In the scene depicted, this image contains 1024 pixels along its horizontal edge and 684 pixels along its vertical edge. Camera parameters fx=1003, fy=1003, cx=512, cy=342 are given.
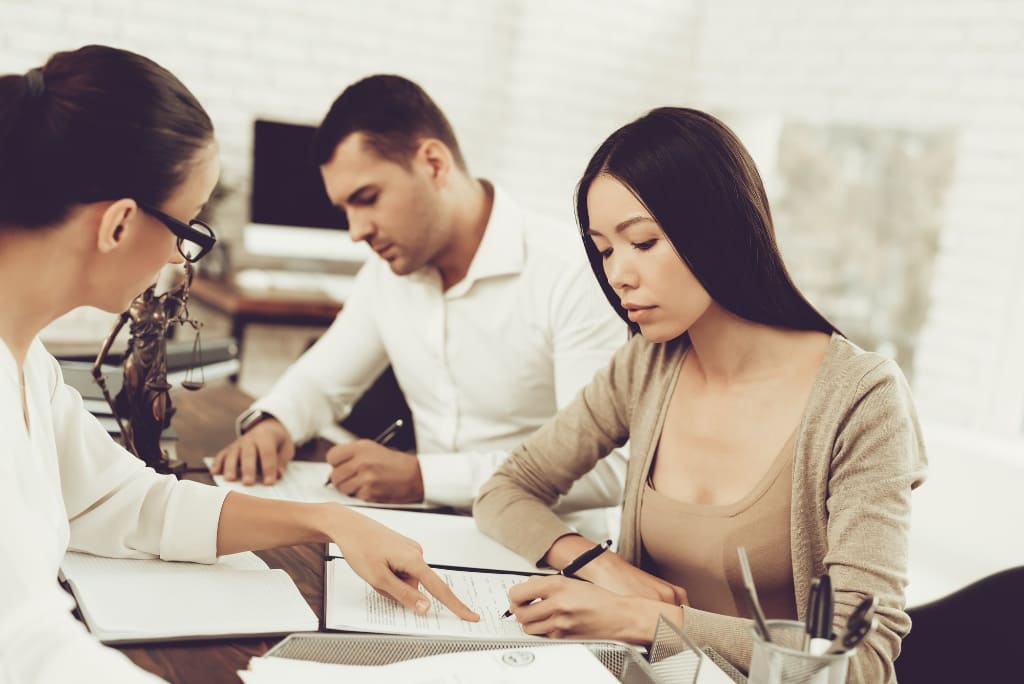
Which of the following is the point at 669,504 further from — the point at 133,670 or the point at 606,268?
the point at 133,670

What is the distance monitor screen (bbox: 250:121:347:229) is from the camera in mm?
3982

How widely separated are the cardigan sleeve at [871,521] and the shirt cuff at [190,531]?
569 millimetres

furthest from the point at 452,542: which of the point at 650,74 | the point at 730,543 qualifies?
the point at 650,74

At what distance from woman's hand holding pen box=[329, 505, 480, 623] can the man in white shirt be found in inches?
24.9

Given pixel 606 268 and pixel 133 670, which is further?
pixel 606 268

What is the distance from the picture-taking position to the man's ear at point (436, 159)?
2002mm

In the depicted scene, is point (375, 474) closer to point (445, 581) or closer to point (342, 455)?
point (342, 455)

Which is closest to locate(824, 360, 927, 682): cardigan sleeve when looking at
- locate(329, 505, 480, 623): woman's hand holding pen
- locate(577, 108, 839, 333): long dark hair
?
locate(577, 108, 839, 333): long dark hair

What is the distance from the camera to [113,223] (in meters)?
0.92

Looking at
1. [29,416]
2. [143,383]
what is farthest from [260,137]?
[29,416]

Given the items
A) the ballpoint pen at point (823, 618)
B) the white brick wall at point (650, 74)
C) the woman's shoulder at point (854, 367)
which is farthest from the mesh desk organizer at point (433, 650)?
the white brick wall at point (650, 74)

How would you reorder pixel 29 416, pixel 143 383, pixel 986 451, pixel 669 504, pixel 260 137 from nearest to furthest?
pixel 29 416 → pixel 669 504 → pixel 143 383 → pixel 986 451 → pixel 260 137

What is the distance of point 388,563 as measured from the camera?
45.6 inches

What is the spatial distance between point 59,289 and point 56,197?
0.32 ft
